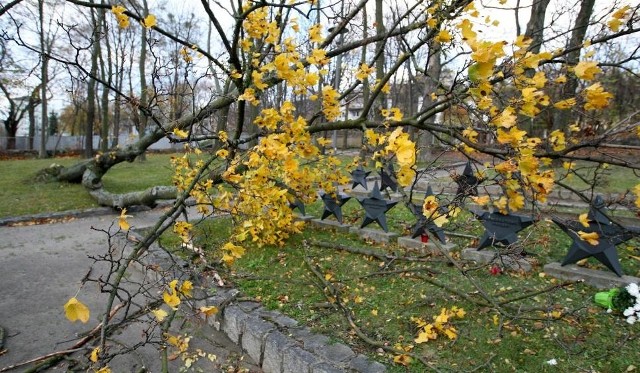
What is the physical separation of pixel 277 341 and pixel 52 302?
2.62m

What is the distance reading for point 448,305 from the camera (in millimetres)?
3246

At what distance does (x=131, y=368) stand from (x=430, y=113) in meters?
2.80

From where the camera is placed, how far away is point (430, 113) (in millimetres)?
2977

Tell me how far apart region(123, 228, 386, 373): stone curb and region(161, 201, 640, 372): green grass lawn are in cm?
12

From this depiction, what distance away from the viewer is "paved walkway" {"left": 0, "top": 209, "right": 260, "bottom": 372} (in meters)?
2.99

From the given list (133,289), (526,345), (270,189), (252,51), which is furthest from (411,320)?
(133,289)

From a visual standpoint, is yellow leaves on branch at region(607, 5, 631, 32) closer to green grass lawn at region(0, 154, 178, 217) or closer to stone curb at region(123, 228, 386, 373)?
stone curb at region(123, 228, 386, 373)

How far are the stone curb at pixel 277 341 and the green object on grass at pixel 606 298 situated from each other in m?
1.91

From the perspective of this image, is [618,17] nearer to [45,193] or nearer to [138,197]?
[138,197]

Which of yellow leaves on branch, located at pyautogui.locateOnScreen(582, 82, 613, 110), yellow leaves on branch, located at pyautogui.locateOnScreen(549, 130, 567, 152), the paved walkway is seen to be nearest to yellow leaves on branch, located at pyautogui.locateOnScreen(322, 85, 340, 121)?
yellow leaves on branch, located at pyautogui.locateOnScreen(549, 130, 567, 152)

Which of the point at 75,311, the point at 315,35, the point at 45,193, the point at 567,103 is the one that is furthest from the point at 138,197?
the point at 567,103

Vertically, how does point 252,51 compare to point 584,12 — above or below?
below

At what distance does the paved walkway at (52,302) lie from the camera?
2992mm

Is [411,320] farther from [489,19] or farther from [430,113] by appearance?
[489,19]
